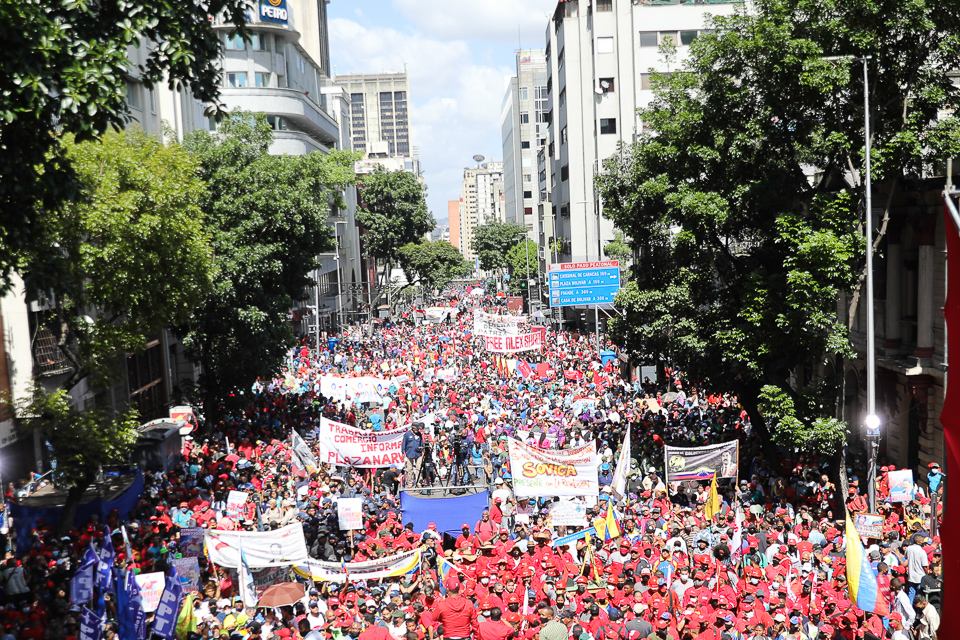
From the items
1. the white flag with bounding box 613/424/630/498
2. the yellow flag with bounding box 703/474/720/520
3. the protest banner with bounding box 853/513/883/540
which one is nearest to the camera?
the protest banner with bounding box 853/513/883/540

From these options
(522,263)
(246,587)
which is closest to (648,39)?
(246,587)

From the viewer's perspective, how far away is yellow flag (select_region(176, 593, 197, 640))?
12.6m

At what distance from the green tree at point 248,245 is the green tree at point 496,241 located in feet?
307

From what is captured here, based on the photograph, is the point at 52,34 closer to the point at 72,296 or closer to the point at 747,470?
the point at 72,296

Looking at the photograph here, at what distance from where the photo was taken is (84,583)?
531 inches

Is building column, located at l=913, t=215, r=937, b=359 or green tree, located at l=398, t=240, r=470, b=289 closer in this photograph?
building column, located at l=913, t=215, r=937, b=359

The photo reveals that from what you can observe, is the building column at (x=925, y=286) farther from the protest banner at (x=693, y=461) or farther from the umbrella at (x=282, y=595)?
the umbrella at (x=282, y=595)

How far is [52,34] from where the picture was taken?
34.1 ft

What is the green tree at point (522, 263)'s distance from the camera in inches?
4035

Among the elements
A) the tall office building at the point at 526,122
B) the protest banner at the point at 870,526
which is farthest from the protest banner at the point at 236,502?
the tall office building at the point at 526,122

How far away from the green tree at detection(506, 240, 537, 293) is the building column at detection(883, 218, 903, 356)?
7541cm

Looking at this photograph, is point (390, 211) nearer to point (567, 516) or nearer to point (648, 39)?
point (648, 39)

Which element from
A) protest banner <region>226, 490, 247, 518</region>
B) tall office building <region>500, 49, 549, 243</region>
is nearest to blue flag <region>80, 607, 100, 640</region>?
protest banner <region>226, 490, 247, 518</region>

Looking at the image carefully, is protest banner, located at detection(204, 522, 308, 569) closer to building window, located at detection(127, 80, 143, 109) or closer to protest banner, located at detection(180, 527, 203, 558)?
protest banner, located at detection(180, 527, 203, 558)
